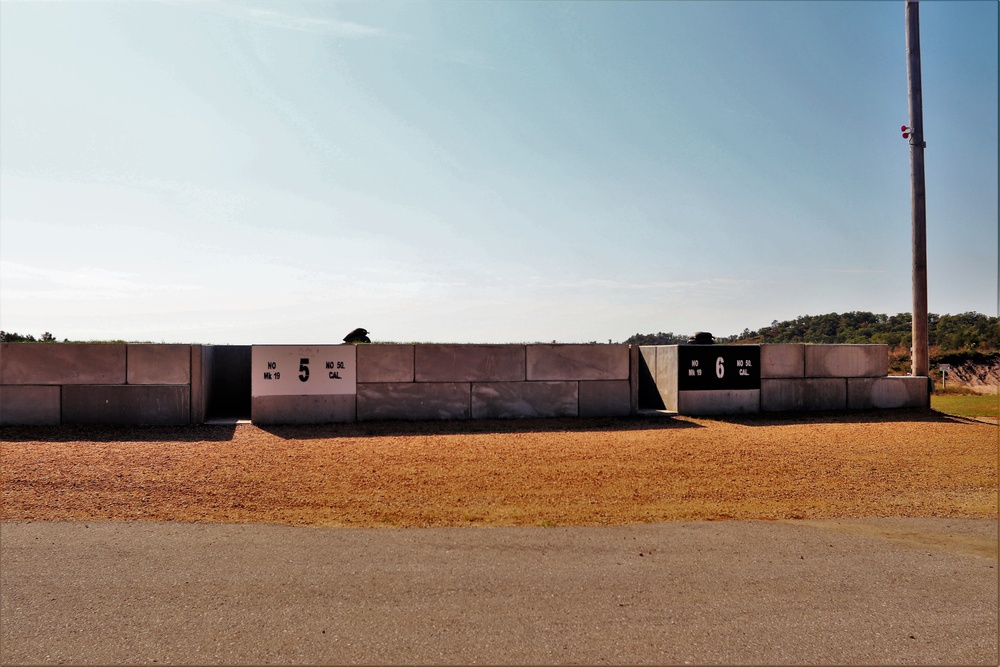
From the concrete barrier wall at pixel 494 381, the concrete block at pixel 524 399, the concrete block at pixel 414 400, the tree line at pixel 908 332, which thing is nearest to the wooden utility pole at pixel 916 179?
the tree line at pixel 908 332

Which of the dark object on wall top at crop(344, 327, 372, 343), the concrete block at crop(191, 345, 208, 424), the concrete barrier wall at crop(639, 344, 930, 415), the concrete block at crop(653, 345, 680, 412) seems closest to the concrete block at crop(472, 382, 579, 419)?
the concrete block at crop(653, 345, 680, 412)

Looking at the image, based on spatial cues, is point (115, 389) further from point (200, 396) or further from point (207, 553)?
point (207, 553)

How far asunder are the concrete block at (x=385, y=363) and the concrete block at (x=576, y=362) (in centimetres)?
312

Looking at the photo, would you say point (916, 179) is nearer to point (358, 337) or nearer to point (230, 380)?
point (358, 337)

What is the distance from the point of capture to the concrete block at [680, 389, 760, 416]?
17.0 m

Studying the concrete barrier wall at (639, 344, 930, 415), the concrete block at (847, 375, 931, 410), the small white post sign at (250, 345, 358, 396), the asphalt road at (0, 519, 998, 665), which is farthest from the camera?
the concrete block at (847, 375, 931, 410)

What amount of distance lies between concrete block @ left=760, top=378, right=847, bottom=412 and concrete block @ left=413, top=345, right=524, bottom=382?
735 cm

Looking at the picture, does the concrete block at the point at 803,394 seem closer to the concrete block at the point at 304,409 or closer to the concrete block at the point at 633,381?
the concrete block at the point at 633,381

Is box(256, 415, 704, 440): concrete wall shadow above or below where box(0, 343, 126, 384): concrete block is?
below

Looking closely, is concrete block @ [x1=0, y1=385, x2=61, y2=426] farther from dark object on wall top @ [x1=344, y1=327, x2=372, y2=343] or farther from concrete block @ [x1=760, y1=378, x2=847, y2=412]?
concrete block @ [x1=760, y1=378, x2=847, y2=412]

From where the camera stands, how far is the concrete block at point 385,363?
15.2 meters

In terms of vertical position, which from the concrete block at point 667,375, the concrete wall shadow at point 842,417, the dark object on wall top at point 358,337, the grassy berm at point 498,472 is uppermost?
the dark object on wall top at point 358,337

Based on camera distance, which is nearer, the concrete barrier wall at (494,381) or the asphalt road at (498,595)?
the asphalt road at (498,595)

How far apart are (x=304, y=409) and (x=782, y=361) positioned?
521 inches
